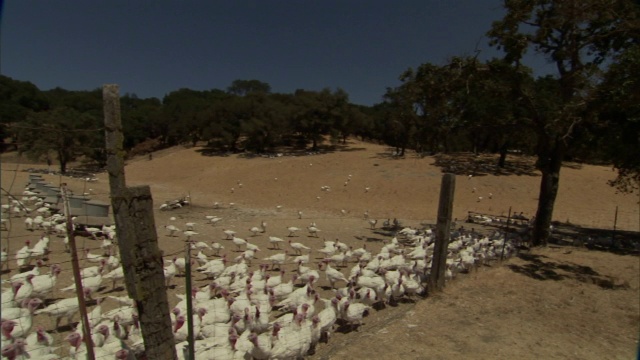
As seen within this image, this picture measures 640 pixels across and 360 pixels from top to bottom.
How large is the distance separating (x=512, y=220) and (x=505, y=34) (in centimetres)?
1172

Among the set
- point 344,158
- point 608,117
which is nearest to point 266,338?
point 608,117

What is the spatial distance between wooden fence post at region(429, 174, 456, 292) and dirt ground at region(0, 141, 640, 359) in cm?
37

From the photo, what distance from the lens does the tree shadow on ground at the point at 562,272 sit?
33.3 feet

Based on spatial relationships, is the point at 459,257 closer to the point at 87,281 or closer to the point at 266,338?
the point at 266,338

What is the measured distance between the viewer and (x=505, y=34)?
13.1m

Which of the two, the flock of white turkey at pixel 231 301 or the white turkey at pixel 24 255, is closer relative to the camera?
the flock of white turkey at pixel 231 301

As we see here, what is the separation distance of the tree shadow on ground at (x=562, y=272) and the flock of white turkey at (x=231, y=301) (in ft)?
3.03

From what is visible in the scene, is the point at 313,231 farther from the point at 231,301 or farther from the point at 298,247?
the point at 231,301

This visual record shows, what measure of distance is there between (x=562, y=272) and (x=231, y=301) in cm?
923

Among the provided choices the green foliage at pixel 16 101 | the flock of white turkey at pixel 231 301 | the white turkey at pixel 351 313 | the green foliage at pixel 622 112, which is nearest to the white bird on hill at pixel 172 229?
the flock of white turkey at pixel 231 301

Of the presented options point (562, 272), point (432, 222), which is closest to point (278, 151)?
point (432, 222)

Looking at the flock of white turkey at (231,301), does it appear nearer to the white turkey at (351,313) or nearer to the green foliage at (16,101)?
the white turkey at (351,313)

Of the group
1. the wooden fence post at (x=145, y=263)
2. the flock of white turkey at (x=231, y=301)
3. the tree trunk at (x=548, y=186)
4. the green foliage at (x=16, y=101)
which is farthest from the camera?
the green foliage at (x=16, y=101)

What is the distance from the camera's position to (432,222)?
21.0m
